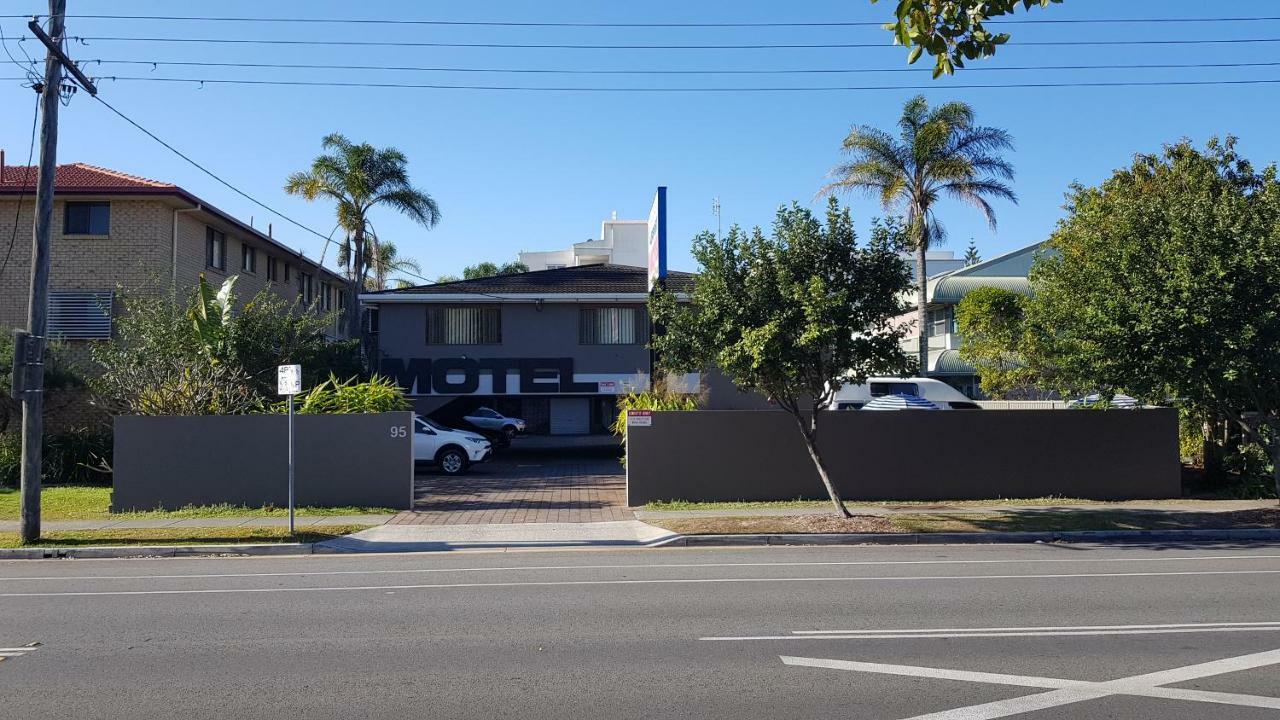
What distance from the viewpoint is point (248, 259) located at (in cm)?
3153

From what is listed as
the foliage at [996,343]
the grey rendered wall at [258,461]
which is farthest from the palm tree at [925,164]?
the grey rendered wall at [258,461]

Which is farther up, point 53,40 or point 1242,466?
point 53,40

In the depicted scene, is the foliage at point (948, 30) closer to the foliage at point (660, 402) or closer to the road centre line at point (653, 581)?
the road centre line at point (653, 581)

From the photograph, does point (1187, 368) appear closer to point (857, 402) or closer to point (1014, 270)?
point (857, 402)

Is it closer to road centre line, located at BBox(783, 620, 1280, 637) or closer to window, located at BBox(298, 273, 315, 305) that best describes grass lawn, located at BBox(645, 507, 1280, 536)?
road centre line, located at BBox(783, 620, 1280, 637)

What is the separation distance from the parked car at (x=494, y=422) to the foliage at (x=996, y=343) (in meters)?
14.5

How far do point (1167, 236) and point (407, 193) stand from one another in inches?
1062

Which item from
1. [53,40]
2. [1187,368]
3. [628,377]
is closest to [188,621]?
[53,40]

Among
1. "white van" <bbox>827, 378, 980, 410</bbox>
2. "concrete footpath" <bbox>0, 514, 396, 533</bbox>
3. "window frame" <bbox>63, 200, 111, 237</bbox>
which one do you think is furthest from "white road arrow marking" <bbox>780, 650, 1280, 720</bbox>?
"window frame" <bbox>63, 200, 111, 237</bbox>

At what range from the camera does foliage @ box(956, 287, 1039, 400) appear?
27.1 m

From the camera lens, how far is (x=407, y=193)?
115 feet

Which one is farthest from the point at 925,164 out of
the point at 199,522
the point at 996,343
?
the point at 199,522

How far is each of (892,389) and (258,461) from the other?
16.8 metres

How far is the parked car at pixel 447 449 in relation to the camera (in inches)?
893
